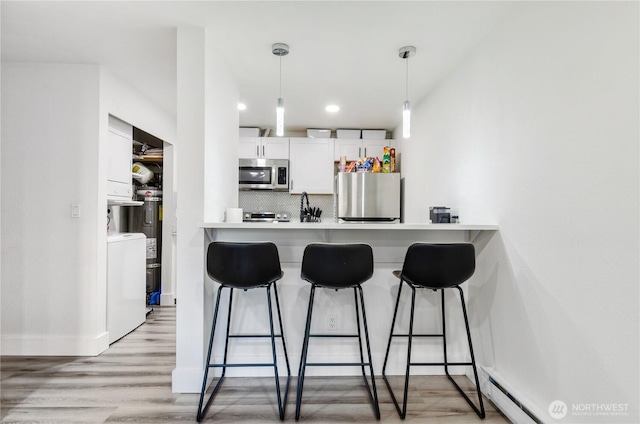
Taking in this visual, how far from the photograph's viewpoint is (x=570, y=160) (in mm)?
1415

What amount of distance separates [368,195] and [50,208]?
9.26 feet

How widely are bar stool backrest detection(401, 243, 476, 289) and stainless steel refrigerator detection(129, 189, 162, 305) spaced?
3455 millimetres

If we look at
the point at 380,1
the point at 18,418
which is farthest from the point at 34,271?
the point at 380,1

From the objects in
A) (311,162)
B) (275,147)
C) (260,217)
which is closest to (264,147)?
(275,147)

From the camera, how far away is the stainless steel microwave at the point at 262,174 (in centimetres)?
428

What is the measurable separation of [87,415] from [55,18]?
2351mm

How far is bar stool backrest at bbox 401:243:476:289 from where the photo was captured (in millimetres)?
1782

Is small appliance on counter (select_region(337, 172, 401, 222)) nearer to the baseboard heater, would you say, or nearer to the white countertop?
the white countertop

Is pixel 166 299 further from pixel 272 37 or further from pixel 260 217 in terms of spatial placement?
pixel 272 37

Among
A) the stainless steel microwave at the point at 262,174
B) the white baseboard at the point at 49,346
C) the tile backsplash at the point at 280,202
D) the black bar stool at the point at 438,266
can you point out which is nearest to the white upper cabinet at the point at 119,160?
the white baseboard at the point at 49,346

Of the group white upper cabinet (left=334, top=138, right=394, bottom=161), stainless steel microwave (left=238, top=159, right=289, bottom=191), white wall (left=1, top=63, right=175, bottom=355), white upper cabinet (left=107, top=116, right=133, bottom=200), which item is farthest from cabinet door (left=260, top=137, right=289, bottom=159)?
white wall (left=1, top=63, right=175, bottom=355)

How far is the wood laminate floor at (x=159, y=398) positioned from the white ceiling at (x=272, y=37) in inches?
90.7

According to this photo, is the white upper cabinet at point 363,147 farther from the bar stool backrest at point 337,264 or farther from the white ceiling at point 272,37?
the bar stool backrest at point 337,264

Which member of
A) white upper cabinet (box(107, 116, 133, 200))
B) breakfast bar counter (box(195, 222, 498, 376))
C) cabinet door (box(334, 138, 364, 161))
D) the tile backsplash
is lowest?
breakfast bar counter (box(195, 222, 498, 376))
